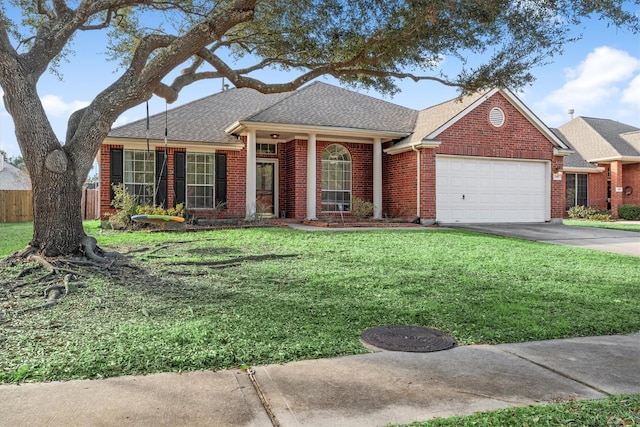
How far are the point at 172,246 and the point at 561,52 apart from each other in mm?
8632

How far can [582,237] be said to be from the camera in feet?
41.9

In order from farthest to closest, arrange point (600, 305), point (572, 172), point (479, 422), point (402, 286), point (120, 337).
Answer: point (572, 172) → point (402, 286) → point (600, 305) → point (120, 337) → point (479, 422)

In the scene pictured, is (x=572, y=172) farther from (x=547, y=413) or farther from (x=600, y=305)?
(x=547, y=413)

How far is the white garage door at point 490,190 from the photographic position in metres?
16.1

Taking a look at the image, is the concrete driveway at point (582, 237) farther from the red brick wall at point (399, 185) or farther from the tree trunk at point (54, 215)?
the tree trunk at point (54, 215)

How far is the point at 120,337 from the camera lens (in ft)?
12.7

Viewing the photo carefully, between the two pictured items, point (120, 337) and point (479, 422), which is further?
point (120, 337)

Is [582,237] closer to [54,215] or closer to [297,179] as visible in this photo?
[297,179]

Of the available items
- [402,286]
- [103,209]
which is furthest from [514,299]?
[103,209]

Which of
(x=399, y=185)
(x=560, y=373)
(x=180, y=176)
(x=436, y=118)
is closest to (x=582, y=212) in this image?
(x=436, y=118)

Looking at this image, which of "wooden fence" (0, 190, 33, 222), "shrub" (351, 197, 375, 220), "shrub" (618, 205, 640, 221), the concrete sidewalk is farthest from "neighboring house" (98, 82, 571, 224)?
the concrete sidewalk

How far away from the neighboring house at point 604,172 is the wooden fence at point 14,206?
25.8m

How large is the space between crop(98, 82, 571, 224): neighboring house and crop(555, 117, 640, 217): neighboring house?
8.05m

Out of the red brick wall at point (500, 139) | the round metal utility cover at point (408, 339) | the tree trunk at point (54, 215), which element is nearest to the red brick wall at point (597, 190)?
the red brick wall at point (500, 139)
